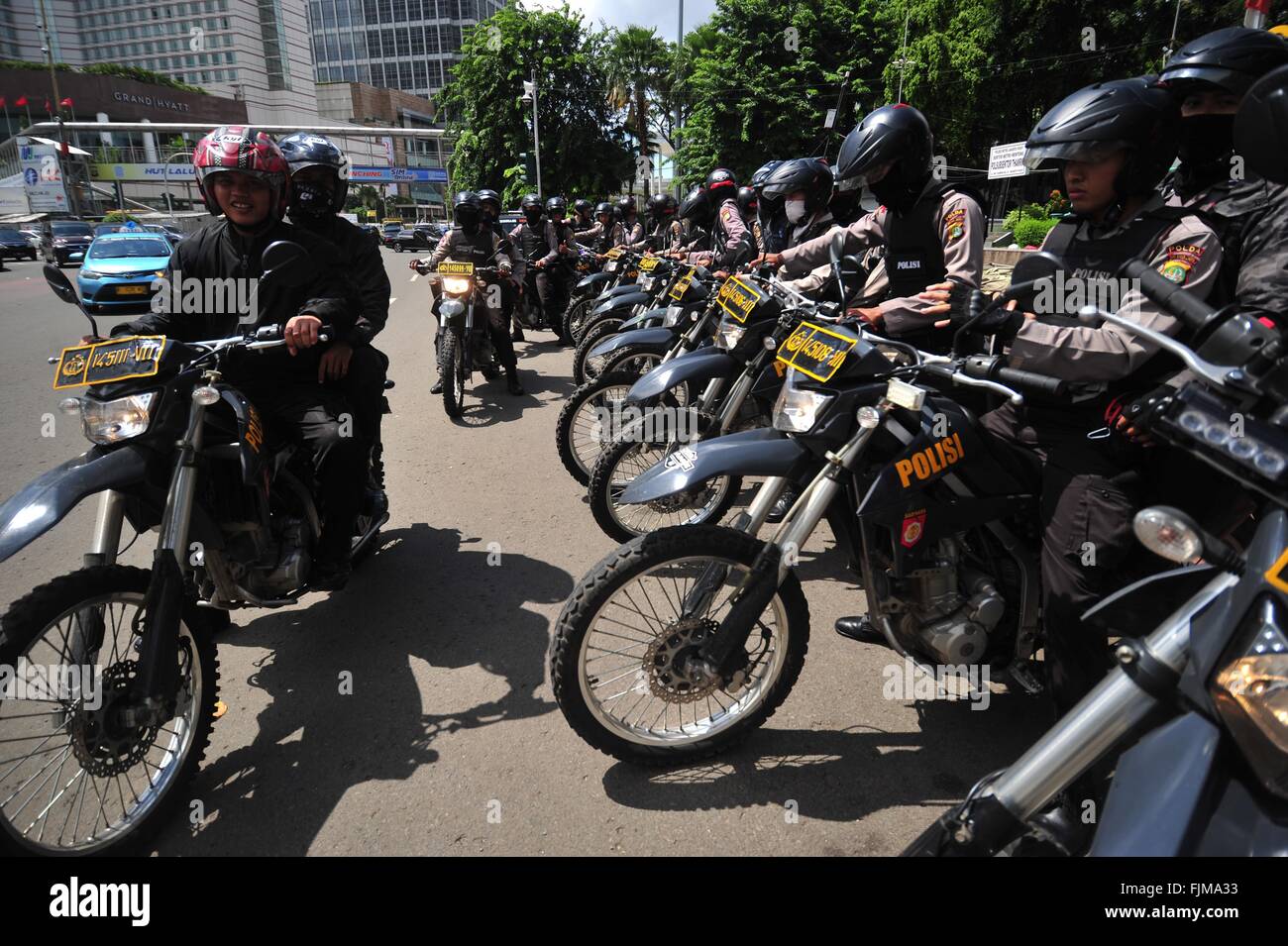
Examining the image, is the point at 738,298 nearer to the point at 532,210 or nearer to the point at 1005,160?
the point at 532,210

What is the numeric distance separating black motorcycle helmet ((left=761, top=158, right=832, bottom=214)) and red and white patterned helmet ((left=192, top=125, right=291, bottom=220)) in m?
3.49

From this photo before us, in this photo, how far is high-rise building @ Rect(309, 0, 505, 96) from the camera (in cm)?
9675

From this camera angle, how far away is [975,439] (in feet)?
7.64

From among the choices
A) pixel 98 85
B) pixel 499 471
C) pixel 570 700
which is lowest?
pixel 499 471

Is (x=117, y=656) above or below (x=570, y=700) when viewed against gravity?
above

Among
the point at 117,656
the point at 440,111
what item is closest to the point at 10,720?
the point at 117,656

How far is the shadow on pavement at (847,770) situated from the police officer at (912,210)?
160 centimetres

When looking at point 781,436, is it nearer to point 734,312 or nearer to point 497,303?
point 734,312

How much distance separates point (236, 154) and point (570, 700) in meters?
2.34

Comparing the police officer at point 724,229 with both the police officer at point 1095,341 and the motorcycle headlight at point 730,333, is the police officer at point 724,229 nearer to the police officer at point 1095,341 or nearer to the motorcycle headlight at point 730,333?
the motorcycle headlight at point 730,333

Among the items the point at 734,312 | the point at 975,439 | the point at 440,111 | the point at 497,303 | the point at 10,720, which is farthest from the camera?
the point at 440,111

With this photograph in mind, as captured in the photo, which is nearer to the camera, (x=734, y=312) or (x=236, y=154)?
(x=236, y=154)

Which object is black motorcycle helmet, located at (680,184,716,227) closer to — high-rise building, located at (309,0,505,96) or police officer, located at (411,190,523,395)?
police officer, located at (411,190,523,395)

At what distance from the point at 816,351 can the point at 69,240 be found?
34.0m
